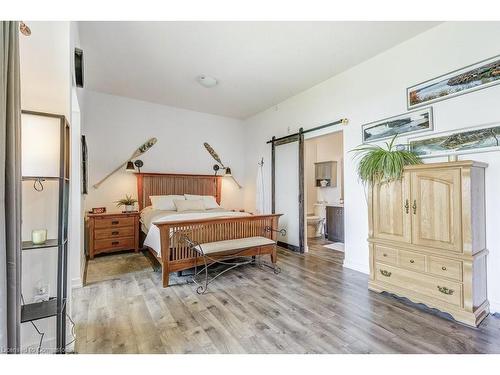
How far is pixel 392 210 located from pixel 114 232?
167 inches

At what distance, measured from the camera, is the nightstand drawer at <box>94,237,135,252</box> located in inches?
156

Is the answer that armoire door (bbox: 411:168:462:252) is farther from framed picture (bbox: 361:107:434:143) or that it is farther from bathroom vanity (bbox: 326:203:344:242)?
bathroom vanity (bbox: 326:203:344:242)

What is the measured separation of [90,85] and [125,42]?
1.80 m

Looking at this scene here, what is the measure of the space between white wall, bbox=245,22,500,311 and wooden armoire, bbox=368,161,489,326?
13 centimetres

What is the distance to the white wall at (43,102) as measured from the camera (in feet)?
5.01

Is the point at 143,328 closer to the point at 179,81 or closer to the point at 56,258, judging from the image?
the point at 56,258

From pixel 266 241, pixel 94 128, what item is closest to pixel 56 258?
pixel 266 241

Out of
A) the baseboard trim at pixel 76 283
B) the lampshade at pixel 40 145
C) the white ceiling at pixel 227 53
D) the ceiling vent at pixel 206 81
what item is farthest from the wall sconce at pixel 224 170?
the lampshade at pixel 40 145

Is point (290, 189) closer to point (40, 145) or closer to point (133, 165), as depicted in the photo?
point (133, 165)

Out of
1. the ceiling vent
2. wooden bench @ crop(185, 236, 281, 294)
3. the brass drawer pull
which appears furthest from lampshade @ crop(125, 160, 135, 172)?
the brass drawer pull

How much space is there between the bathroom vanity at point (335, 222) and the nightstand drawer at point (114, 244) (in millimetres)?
4092

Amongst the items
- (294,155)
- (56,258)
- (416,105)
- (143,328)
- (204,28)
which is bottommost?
(143,328)

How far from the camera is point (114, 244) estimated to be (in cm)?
410
